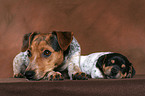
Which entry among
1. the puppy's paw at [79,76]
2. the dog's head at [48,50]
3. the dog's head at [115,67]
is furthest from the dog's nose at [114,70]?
the dog's head at [48,50]

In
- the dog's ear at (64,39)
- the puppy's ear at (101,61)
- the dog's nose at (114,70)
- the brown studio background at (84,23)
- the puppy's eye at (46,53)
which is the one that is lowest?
the dog's nose at (114,70)

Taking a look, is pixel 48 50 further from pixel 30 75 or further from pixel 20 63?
pixel 20 63

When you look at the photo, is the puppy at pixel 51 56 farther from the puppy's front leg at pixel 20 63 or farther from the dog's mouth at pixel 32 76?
the puppy's front leg at pixel 20 63

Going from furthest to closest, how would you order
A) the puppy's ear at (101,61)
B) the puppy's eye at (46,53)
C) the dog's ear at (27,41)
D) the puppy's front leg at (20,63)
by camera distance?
the puppy's front leg at (20,63), the dog's ear at (27,41), the puppy's ear at (101,61), the puppy's eye at (46,53)

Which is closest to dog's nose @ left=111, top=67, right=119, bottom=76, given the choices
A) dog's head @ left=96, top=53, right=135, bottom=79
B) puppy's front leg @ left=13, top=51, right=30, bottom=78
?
dog's head @ left=96, top=53, right=135, bottom=79

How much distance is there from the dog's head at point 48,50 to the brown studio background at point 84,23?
1.16 meters

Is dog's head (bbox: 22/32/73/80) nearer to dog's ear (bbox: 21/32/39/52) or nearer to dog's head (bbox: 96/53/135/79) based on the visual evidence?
dog's ear (bbox: 21/32/39/52)

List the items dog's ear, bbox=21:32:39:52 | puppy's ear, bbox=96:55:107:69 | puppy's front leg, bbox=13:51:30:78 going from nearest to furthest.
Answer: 1. puppy's ear, bbox=96:55:107:69
2. dog's ear, bbox=21:32:39:52
3. puppy's front leg, bbox=13:51:30:78

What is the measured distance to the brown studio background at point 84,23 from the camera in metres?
3.45

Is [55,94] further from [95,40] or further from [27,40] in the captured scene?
[95,40]

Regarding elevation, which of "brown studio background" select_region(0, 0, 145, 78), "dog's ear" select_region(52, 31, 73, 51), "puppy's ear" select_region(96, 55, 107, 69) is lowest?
"puppy's ear" select_region(96, 55, 107, 69)

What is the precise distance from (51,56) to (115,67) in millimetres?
797

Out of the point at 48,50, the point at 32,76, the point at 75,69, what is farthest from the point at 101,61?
the point at 32,76

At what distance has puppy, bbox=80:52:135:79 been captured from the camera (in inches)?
92.9
